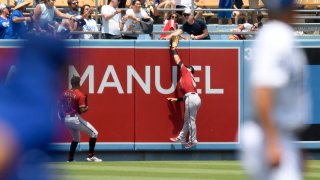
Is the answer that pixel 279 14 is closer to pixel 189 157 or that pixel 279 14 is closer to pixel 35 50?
pixel 35 50

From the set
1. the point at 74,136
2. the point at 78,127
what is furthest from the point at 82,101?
the point at 74,136

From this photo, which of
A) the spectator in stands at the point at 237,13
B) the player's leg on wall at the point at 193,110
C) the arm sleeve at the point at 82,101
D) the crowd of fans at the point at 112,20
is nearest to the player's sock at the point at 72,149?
the arm sleeve at the point at 82,101

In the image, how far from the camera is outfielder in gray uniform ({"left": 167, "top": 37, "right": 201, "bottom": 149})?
17.5 meters

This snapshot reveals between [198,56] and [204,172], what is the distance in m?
3.69

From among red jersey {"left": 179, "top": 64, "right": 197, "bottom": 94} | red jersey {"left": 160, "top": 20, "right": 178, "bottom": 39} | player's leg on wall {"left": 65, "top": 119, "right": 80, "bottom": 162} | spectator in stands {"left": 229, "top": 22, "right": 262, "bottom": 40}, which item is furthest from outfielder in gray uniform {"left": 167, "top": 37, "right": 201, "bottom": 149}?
player's leg on wall {"left": 65, "top": 119, "right": 80, "bottom": 162}

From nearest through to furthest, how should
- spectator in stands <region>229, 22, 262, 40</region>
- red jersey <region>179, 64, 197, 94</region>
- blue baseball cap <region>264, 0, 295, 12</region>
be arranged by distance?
blue baseball cap <region>264, 0, 295, 12</region>
red jersey <region>179, 64, 197, 94</region>
spectator in stands <region>229, 22, 262, 40</region>

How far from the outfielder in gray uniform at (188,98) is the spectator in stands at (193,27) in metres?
0.81

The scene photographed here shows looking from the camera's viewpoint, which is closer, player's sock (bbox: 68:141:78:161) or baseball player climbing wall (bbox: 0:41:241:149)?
player's sock (bbox: 68:141:78:161)

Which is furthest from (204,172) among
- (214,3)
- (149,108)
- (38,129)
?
(38,129)

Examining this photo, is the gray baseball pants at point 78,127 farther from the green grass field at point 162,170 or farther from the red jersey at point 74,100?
the green grass field at point 162,170

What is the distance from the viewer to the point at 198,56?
17.8 metres

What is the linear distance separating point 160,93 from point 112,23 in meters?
1.71

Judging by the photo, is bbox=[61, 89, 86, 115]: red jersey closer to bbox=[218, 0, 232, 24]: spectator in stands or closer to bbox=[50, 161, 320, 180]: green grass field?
bbox=[50, 161, 320, 180]: green grass field

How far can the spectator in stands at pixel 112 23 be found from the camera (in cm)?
1783
